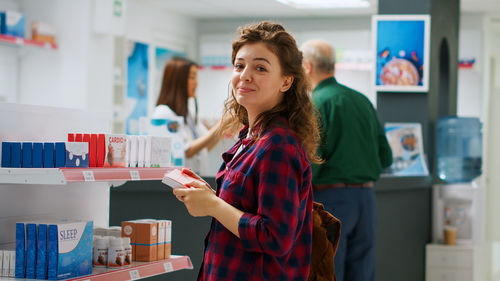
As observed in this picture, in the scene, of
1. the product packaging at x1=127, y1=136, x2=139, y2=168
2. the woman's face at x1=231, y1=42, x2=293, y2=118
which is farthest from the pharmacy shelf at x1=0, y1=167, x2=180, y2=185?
the woman's face at x1=231, y1=42, x2=293, y2=118

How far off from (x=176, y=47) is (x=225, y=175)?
8.88 m

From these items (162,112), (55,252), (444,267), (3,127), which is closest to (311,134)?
(55,252)

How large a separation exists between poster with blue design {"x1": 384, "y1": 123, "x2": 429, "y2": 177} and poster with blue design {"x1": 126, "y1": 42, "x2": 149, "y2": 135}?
4368 millimetres

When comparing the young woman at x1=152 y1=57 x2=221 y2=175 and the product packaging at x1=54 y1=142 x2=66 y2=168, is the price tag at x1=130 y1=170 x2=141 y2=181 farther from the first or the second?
the young woman at x1=152 y1=57 x2=221 y2=175

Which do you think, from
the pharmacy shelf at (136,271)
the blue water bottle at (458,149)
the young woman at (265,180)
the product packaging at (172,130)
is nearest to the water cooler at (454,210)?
the blue water bottle at (458,149)

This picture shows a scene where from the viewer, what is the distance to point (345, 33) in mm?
10484

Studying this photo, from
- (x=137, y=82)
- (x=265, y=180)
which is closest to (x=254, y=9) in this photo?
(x=137, y=82)

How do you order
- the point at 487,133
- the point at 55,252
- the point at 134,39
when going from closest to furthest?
1. the point at 55,252
2. the point at 134,39
3. the point at 487,133

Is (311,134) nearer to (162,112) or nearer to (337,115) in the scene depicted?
(337,115)

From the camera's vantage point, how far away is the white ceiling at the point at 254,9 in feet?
30.9

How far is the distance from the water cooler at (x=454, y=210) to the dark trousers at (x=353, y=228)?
1818mm

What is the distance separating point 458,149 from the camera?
6422mm

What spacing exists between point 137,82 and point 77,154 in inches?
283

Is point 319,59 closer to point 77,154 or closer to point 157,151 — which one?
point 157,151
